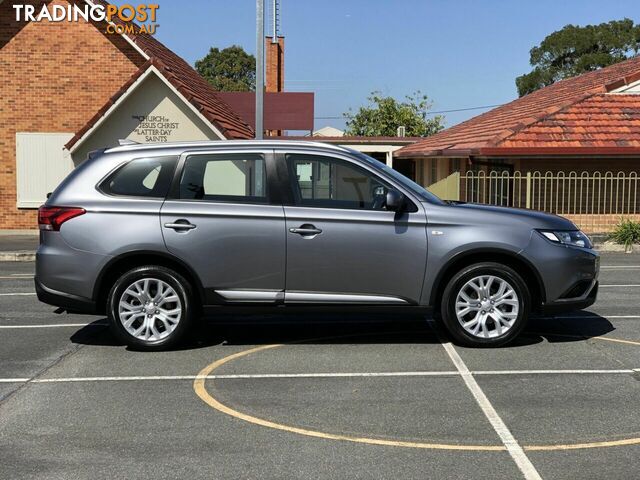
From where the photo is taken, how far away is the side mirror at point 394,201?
24.1 feet

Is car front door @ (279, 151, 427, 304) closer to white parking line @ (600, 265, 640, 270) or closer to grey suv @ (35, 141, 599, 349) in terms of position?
grey suv @ (35, 141, 599, 349)

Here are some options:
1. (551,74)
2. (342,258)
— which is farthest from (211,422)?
(551,74)

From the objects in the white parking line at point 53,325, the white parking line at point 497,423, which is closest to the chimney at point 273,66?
the white parking line at point 53,325

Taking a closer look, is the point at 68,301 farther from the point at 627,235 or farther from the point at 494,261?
the point at 627,235

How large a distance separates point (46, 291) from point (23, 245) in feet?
39.4

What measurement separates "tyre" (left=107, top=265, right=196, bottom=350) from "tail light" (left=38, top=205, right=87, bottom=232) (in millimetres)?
707

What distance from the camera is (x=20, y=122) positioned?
2159 centimetres

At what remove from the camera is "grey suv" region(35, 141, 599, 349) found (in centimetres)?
747

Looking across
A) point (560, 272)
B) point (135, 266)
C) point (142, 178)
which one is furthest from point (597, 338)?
point (142, 178)

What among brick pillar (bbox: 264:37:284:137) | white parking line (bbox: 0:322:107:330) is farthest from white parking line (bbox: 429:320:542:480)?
brick pillar (bbox: 264:37:284:137)

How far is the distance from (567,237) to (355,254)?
6.45 ft

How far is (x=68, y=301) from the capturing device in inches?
298

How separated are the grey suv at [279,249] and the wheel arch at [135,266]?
0.04 ft

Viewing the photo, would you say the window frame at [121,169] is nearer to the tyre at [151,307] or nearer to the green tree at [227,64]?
the tyre at [151,307]
